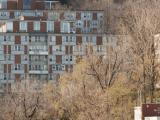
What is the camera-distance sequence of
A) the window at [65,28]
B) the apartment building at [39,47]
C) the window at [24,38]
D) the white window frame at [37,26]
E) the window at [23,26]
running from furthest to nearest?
the window at [65,28] → the white window frame at [37,26] → the window at [23,26] → the window at [24,38] → the apartment building at [39,47]

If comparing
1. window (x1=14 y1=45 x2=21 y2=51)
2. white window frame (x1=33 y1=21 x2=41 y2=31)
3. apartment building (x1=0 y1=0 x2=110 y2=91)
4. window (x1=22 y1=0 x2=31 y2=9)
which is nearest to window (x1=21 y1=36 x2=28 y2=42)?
apartment building (x1=0 y1=0 x2=110 y2=91)

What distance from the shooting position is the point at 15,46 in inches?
5428

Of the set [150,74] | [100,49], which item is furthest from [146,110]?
[100,49]

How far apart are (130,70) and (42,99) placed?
21170mm

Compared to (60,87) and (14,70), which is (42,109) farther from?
(14,70)

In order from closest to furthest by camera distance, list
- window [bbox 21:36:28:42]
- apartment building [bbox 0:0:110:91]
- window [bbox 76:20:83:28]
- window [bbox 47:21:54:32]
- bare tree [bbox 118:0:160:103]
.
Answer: bare tree [bbox 118:0:160:103] → apartment building [bbox 0:0:110:91] → window [bbox 21:36:28:42] → window [bbox 47:21:54:32] → window [bbox 76:20:83:28]

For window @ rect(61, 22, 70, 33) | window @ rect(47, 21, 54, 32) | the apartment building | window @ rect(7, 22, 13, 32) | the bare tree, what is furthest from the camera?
window @ rect(47, 21, 54, 32)

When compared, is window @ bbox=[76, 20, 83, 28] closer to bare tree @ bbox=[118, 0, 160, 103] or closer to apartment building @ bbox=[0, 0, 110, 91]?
apartment building @ bbox=[0, 0, 110, 91]

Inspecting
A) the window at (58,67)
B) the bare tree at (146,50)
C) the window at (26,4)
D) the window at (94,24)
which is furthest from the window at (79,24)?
the bare tree at (146,50)

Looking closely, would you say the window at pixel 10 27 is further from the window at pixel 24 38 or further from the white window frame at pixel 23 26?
the window at pixel 24 38

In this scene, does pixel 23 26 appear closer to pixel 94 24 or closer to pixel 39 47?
pixel 39 47

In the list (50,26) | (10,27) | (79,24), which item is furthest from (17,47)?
(79,24)

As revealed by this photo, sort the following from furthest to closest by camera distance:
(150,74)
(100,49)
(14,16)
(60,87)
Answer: (14,16) → (100,49) → (60,87) → (150,74)

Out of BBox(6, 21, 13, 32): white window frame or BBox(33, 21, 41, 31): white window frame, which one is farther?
BBox(33, 21, 41, 31): white window frame
